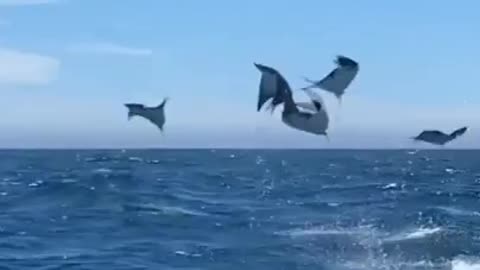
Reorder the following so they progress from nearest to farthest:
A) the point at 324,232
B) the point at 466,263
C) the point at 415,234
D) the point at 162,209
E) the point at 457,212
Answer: the point at 466,263 → the point at 415,234 → the point at 324,232 → the point at 162,209 → the point at 457,212

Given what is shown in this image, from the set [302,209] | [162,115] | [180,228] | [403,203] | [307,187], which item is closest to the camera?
[162,115]

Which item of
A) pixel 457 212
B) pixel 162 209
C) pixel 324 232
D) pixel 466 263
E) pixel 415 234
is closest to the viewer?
pixel 466 263

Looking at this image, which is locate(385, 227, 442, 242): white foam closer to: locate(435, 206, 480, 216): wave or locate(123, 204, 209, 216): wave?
locate(435, 206, 480, 216): wave

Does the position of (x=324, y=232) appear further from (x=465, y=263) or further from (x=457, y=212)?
(x=457, y=212)

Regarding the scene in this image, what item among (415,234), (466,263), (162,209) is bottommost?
(466,263)

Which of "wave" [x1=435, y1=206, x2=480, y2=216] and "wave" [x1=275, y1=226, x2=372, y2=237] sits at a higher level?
"wave" [x1=435, y1=206, x2=480, y2=216]

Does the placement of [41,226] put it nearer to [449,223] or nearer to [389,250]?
[389,250]

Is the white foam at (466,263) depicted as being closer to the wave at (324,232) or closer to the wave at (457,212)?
the wave at (324,232)

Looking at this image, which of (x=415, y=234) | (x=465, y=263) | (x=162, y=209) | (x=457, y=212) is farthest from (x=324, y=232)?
(x=457, y=212)

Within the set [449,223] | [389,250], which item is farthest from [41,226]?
[449,223]

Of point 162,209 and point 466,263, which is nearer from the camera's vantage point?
point 466,263

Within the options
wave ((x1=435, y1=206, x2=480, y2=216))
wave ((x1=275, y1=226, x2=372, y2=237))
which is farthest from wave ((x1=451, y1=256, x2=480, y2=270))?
wave ((x1=435, y1=206, x2=480, y2=216))

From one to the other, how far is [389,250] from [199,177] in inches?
2206

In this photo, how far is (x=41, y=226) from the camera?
44.0 m
